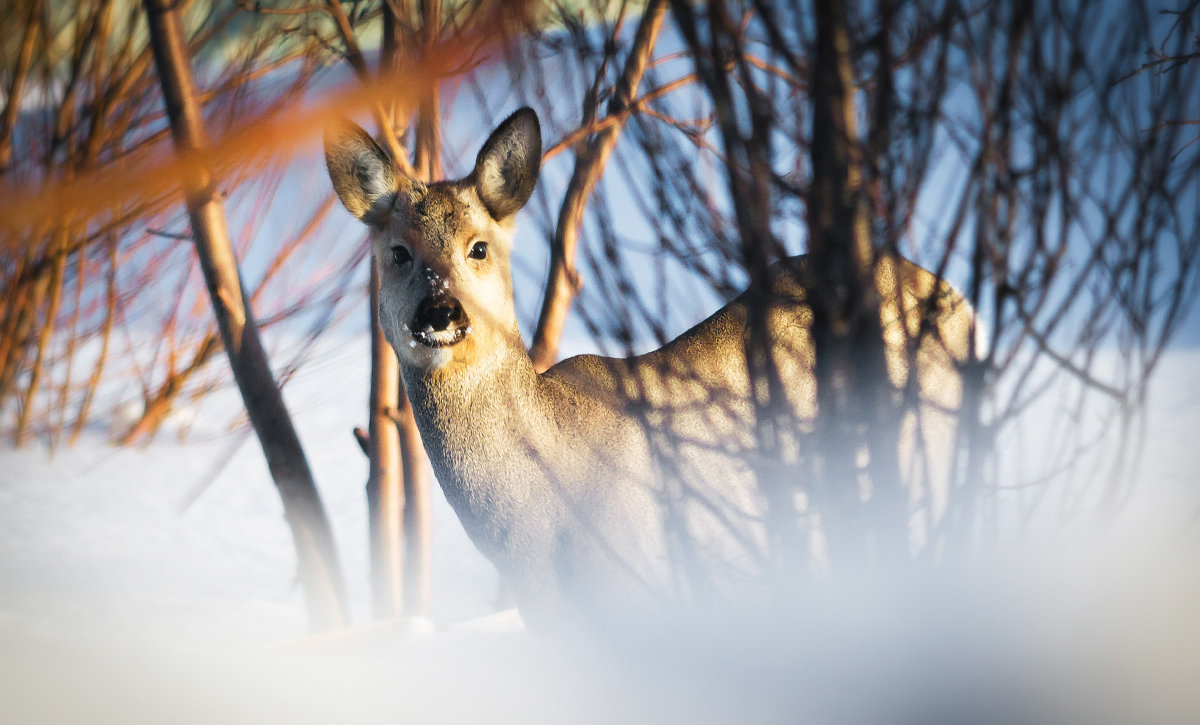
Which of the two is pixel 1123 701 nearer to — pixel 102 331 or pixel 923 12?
pixel 923 12

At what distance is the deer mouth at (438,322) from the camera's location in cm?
64

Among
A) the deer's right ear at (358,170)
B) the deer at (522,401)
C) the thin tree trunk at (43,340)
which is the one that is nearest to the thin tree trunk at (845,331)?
the deer at (522,401)

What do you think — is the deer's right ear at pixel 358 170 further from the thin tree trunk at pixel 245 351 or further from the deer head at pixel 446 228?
the thin tree trunk at pixel 245 351

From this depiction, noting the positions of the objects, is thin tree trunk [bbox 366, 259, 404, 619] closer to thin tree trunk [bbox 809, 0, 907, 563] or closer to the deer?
the deer

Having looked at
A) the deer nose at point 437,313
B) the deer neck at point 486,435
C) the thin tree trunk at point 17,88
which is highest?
the thin tree trunk at point 17,88

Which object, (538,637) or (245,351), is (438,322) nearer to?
(538,637)

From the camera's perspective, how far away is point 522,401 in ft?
2.46

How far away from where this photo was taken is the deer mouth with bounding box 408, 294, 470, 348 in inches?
25.3

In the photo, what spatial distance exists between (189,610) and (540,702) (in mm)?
501

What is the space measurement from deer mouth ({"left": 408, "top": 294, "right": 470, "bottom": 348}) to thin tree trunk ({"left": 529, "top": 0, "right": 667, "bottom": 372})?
0.10 m

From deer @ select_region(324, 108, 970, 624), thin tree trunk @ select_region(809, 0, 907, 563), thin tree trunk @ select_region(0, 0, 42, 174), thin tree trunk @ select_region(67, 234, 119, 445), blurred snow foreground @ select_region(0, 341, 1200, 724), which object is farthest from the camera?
thin tree trunk @ select_region(67, 234, 119, 445)

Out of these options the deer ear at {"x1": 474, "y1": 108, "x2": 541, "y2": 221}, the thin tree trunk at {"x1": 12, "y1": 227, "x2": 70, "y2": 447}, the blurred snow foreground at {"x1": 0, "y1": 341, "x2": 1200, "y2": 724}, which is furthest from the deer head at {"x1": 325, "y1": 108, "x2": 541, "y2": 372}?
the thin tree trunk at {"x1": 12, "y1": 227, "x2": 70, "y2": 447}

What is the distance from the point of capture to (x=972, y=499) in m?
0.51

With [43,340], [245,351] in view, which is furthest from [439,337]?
[43,340]
